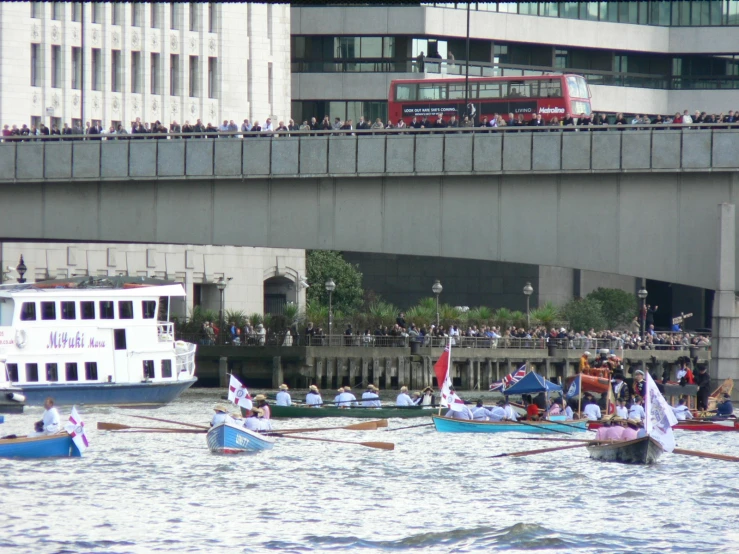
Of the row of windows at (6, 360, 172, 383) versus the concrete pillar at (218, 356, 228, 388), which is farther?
the concrete pillar at (218, 356, 228, 388)

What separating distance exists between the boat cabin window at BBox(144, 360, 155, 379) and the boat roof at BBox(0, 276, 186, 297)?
105 inches

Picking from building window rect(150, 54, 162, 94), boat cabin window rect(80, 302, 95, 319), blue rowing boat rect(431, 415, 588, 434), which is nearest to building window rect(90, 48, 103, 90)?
building window rect(150, 54, 162, 94)

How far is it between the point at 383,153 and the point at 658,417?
14.4 meters

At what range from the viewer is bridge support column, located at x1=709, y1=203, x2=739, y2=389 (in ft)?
142

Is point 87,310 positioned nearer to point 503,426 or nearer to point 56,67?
point 503,426

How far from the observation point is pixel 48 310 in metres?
52.7

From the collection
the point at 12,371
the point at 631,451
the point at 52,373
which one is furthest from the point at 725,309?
the point at 12,371

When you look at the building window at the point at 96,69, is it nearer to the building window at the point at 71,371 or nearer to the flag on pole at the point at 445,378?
Answer: the building window at the point at 71,371

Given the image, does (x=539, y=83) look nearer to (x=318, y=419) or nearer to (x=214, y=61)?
(x=318, y=419)

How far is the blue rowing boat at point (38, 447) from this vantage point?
121ft

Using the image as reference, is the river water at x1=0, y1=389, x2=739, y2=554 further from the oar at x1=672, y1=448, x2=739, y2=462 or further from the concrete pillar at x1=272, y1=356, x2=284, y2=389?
the concrete pillar at x1=272, y1=356, x2=284, y2=389

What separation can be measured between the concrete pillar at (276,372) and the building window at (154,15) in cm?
3044

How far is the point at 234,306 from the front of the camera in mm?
90500

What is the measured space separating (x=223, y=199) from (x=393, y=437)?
983cm
